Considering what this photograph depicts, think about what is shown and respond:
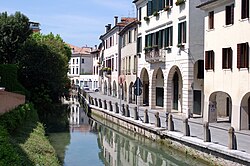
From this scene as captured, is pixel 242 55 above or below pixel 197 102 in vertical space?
above

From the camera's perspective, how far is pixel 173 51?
1251 inches

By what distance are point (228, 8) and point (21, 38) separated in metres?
28.3

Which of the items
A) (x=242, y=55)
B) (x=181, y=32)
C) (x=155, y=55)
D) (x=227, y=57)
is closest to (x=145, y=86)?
(x=155, y=55)

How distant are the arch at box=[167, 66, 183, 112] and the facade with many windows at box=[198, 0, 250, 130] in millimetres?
7162

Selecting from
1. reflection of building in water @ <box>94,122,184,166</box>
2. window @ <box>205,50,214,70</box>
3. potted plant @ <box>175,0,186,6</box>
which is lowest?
reflection of building in water @ <box>94,122,184,166</box>

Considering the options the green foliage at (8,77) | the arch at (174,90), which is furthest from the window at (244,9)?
the green foliage at (8,77)

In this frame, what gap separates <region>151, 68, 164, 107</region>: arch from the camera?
125 feet

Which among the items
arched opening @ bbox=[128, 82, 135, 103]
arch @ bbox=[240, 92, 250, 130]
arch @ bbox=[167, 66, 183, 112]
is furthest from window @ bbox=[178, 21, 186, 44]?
arched opening @ bbox=[128, 82, 135, 103]

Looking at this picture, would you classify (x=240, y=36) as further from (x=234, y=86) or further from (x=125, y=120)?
(x=125, y=120)

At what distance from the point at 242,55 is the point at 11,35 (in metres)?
30.0

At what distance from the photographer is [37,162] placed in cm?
1361

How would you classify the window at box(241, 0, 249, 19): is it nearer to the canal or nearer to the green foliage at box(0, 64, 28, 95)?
the canal

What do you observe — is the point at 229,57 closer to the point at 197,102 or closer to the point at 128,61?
the point at 197,102

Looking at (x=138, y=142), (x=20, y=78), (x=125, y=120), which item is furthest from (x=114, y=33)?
(x=138, y=142)
